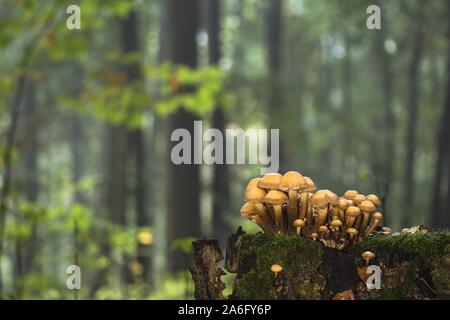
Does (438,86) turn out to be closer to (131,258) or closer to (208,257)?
(131,258)

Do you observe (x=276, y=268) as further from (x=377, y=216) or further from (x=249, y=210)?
(x=377, y=216)

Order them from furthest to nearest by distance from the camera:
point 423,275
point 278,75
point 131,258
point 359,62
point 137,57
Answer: point 359,62 → point 278,75 → point 131,258 → point 137,57 → point 423,275

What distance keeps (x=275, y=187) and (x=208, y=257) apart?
1.75 ft

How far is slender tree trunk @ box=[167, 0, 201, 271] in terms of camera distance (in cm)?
1102

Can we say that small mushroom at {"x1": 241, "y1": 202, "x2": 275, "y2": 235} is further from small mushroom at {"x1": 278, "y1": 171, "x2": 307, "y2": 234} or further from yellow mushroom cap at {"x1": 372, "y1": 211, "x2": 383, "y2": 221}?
yellow mushroom cap at {"x1": 372, "y1": 211, "x2": 383, "y2": 221}

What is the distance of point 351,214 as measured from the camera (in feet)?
10.4

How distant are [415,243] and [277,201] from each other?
782 mm

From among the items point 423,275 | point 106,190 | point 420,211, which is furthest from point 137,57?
point 420,211

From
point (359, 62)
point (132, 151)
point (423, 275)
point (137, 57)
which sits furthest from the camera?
point (359, 62)

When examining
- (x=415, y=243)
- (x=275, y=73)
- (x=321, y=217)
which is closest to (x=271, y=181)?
(x=321, y=217)

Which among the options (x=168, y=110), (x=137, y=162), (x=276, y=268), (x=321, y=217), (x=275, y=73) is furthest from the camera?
(x=275, y=73)

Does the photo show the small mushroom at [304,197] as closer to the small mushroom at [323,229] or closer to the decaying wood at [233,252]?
the small mushroom at [323,229]

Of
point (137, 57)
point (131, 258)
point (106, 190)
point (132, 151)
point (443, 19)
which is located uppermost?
point (443, 19)

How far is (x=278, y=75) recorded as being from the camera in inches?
613
